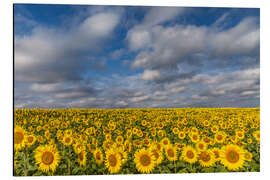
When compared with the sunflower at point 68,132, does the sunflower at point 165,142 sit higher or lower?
lower

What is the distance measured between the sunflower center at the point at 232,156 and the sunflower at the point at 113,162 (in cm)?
202

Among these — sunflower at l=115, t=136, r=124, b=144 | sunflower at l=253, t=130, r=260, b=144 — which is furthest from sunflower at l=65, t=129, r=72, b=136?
sunflower at l=253, t=130, r=260, b=144

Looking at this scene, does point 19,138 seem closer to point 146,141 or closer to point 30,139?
point 30,139

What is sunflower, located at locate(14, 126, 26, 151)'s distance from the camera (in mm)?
3891

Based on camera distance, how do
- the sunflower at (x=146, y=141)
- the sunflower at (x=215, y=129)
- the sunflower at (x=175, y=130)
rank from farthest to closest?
the sunflower at (x=215, y=129) < the sunflower at (x=175, y=130) < the sunflower at (x=146, y=141)

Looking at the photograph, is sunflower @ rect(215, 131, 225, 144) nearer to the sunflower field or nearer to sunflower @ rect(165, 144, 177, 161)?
the sunflower field

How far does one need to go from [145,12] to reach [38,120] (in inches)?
131

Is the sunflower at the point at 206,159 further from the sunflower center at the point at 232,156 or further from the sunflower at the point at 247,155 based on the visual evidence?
the sunflower at the point at 247,155

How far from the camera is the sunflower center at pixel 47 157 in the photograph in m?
3.73

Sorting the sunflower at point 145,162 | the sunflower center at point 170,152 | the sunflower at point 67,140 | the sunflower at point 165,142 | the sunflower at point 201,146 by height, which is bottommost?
the sunflower at point 145,162

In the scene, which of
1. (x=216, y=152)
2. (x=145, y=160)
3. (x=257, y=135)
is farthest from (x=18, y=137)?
(x=257, y=135)

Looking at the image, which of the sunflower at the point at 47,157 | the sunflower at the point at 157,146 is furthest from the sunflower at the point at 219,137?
the sunflower at the point at 47,157

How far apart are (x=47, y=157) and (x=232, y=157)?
3.36 meters

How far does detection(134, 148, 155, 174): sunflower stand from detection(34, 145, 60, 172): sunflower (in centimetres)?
142
